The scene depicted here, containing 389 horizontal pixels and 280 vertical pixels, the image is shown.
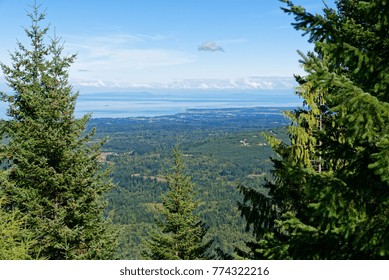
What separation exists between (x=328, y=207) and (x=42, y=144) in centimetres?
1057

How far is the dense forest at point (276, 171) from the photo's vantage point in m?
4.53

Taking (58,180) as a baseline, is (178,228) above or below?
below

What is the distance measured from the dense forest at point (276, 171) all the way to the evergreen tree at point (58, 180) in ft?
0.15

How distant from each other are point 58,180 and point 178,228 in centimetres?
976

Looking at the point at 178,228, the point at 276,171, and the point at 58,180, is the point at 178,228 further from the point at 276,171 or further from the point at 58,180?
the point at 276,171

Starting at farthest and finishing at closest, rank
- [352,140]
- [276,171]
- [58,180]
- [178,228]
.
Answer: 1. [178,228]
2. [58,180]
3. [276,171]
4. [352,140]

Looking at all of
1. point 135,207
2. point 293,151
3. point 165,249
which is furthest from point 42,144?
point 135,207

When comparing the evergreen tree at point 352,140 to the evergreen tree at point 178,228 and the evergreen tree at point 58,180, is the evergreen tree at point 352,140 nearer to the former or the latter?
the evergreen tree at point 58,180

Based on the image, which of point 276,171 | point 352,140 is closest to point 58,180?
point 276,171

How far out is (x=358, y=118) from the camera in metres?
4.07

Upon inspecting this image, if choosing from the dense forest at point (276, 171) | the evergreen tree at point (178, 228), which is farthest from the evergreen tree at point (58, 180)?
the evergreen tree at point (178, 228)

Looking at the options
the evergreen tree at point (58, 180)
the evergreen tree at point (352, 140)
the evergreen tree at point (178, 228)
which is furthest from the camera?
the evergreen tree at point (178, 228)

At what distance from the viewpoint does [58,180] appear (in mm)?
12344
